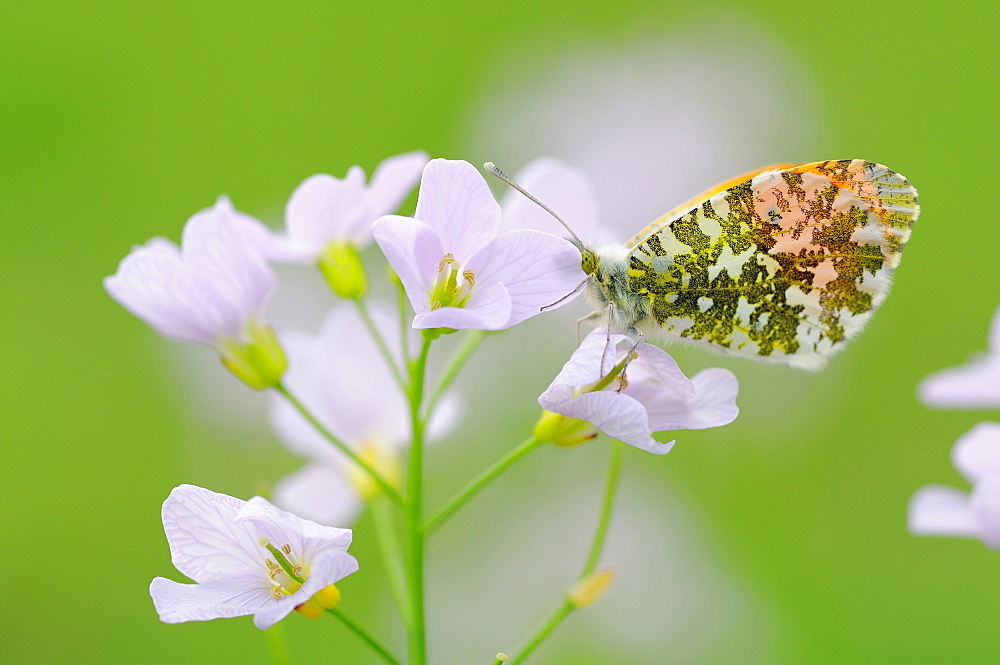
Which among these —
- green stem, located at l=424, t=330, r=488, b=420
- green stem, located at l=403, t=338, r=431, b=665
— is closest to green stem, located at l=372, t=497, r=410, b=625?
green stem, located at l=403, t=338, r=431, b=665

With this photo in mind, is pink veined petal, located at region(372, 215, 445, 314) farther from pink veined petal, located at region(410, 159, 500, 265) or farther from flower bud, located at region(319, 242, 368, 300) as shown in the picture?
flower bud, located at region(319, 242, 368, 300)

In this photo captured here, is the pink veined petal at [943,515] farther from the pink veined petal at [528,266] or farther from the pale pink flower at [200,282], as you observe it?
the pale pink flower at [200,282]

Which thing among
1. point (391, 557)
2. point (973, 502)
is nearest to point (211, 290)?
point (391, 557)

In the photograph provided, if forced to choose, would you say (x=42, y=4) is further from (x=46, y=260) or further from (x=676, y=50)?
(x=676, y=50)

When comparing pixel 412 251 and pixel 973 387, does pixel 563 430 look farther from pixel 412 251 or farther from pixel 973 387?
pixel 973 387

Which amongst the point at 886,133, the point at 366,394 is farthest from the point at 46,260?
the point at 886,133

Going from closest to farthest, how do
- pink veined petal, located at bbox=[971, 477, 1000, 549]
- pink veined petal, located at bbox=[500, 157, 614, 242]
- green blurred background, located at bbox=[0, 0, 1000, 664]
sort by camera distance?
pink veined petal, located at bbox=[971, 477, 1000, 549]
pink veined petal, located at bbox=[500, 157, 614, 242]
green blurred background, located at bbox=[0, 0, 1000, 664]

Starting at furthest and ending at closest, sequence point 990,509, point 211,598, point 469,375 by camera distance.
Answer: point 469,375, point 990,509, point 211,598

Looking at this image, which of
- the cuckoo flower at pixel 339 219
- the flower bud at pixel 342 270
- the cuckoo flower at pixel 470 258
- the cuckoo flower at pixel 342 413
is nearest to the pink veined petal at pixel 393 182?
the cuckoo flower at pixel 339 219
